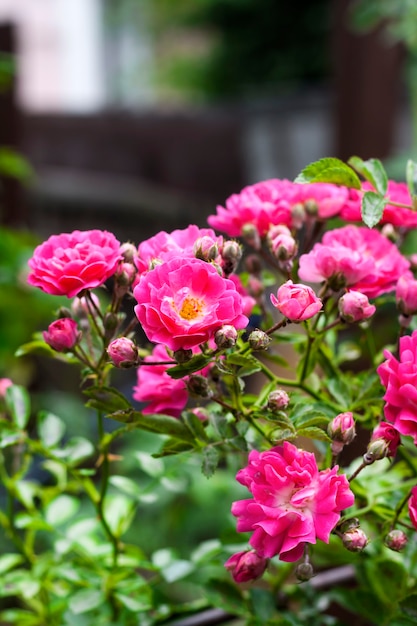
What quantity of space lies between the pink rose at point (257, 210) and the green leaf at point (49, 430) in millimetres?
176

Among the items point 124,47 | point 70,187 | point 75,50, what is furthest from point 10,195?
point 124,47

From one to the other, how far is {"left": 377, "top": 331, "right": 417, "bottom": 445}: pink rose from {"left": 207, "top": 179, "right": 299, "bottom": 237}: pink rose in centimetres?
14

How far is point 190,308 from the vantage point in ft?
1.32

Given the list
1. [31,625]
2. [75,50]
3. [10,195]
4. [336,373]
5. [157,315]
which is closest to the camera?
[157,315]

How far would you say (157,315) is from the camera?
1.28ft

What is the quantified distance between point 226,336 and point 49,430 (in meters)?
0.24

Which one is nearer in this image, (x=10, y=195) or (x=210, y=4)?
(x=10, y=195)

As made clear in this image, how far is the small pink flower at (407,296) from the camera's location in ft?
1.53

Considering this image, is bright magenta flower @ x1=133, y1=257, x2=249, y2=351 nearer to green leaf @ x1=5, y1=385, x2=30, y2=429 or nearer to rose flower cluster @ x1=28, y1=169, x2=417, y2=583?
rose flower cluster @ x1=28, y1=169, x2=417, y2=583

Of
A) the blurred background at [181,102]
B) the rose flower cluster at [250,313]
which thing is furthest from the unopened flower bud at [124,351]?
the blurred background at [181,102]

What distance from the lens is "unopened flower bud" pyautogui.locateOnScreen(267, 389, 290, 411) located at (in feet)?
1.38

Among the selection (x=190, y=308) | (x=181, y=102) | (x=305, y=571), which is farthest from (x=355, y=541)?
(x=181, y=102)

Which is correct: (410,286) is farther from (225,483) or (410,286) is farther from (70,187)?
(70,187)

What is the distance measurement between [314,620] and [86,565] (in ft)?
0.53
